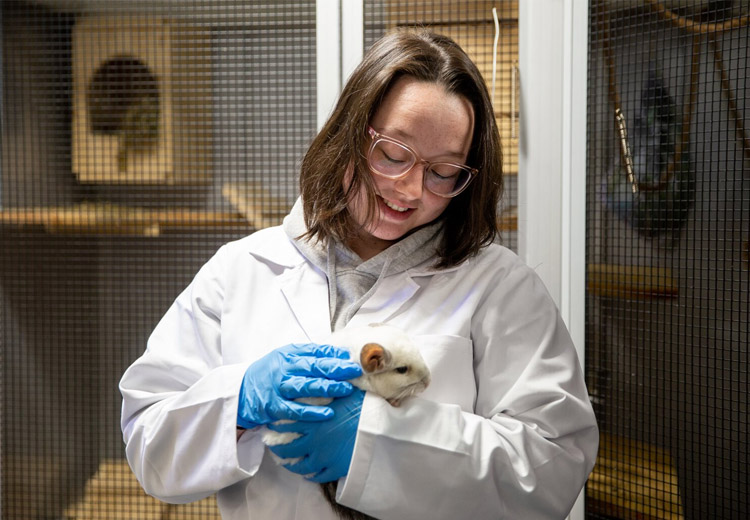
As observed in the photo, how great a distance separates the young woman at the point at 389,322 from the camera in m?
0.83

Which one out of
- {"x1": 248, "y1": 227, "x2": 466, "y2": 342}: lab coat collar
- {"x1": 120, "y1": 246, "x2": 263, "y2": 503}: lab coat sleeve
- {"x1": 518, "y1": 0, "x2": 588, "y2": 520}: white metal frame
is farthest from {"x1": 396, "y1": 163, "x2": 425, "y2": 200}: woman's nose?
{"x1": 518, "y1": 0, "x2": 588, "y2": 520}: white metal frame

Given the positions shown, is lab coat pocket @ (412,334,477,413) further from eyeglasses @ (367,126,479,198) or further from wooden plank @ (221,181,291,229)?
wooden plank @ (221,181,291,229)

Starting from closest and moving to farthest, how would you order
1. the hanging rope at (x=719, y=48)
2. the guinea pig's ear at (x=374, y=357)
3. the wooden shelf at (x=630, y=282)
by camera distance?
the guinea pig's ear at (x=374, y=357), the hanging rope at (x=719, y=48), the wooden shelf at (x=630, y=282)

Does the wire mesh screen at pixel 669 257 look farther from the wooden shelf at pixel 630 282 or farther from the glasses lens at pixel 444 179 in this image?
the glasses lens at pixel 444 179

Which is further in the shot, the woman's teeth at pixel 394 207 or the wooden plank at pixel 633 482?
the wooden plank at pixel 633 482

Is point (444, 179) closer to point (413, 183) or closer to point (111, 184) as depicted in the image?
point (413, 183)

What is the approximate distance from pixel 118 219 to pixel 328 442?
105cm

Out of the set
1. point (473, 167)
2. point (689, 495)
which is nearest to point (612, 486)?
point (689, 495)

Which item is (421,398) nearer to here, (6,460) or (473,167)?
(473,167)

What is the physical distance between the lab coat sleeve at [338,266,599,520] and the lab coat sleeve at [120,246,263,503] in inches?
7.5

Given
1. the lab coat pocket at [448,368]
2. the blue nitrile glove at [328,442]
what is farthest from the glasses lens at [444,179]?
the blue nitrile glove at [328,442]

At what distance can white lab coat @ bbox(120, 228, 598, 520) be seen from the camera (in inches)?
32.8

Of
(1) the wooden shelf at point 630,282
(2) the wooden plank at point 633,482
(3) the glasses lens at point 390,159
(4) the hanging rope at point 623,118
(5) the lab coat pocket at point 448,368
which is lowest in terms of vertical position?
(2) the wooden plank at point 633,482

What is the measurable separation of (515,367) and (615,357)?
1.81 ft
